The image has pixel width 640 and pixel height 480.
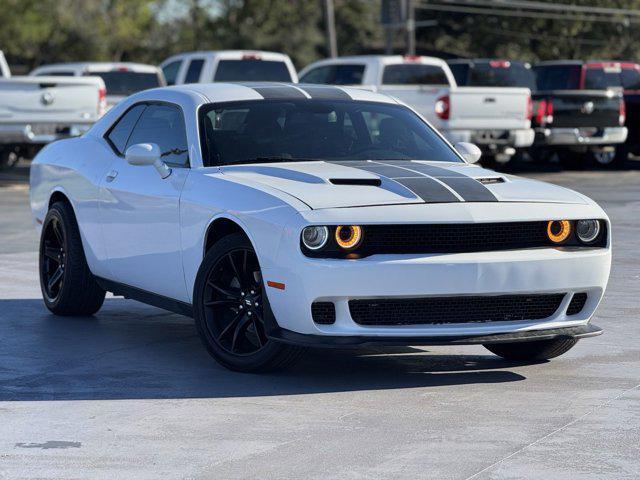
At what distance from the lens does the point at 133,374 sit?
24.7 ft

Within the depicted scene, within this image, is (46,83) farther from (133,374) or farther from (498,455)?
(498,455)

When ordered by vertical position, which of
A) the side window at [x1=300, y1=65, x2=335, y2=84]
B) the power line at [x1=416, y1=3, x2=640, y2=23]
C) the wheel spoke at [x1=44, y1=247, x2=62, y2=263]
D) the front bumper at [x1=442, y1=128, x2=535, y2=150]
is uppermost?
the wheel spoke at [x1=44, y1=247, x2=62, y2=263]

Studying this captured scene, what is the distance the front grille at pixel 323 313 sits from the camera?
6.92 m

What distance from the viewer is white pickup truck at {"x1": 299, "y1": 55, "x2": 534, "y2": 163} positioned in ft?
74.6

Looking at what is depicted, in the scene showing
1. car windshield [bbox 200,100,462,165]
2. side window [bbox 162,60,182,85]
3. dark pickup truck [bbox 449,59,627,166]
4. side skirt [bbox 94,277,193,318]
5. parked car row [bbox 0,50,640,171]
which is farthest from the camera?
side window [bbox 162,60,182,85]

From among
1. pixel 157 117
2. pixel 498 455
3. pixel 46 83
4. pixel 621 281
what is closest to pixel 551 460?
pixel 498 455

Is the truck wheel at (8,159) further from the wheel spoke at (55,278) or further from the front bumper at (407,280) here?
the front bumper at (407,280)

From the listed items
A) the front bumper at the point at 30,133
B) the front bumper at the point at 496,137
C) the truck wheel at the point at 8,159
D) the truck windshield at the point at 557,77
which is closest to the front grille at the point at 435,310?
the front bumper at the point at 30,133

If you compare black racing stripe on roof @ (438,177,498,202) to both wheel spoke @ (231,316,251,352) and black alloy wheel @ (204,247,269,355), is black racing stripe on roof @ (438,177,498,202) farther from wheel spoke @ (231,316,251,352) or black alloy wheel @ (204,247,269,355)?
wheel spoke @ (231,316,251,352)

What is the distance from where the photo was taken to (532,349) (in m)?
7.86

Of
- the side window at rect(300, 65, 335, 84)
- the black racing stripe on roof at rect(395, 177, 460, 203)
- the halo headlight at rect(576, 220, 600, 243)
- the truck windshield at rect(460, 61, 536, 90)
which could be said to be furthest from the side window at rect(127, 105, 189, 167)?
the truck windshield at rect(460, 61, 536, 90)

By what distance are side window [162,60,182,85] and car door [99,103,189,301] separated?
17.6 m

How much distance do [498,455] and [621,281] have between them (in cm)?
577

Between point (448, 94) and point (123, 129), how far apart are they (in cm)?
1391
